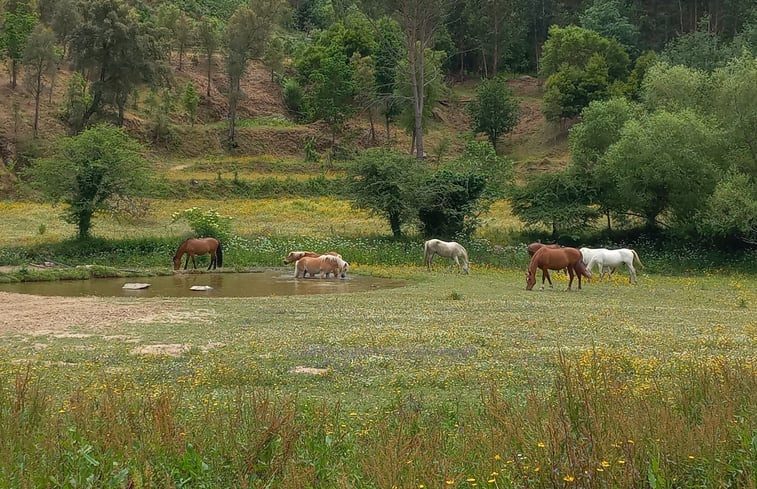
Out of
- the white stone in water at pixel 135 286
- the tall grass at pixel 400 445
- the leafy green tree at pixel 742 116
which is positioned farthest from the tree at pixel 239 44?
the tall grass at pixel 400 445

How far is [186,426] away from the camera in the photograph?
643cm

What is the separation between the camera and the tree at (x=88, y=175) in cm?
→ 3175

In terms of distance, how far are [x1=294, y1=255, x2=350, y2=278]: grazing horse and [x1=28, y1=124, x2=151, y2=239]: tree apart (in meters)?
9.74

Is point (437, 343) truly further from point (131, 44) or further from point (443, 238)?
point (131, 44)

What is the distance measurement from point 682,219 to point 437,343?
26.4 m

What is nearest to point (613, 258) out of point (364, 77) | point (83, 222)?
point (83, 222)

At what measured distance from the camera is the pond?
74.9 feet

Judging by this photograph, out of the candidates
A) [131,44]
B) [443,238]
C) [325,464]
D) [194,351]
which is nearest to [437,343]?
[194,351]

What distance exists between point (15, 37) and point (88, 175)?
115 feet

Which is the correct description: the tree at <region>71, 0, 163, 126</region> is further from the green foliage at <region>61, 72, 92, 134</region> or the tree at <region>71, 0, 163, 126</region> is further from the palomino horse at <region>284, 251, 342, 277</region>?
the palomino horse at <region>284, 251, 342, 277</region>

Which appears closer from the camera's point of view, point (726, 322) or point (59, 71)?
point (726, 322)

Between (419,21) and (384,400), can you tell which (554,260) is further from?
(419,21)

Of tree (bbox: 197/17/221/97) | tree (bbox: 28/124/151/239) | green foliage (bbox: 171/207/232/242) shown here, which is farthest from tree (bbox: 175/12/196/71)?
green foliage (bbox: 171/207/232/242)

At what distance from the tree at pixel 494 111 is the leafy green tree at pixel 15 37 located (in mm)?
43115
